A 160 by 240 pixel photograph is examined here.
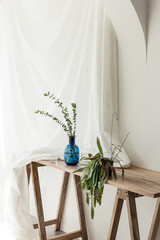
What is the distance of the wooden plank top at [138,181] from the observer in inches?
80.7

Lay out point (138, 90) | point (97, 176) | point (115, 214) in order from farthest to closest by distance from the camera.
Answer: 1. point (138, 90)
2. point (115, 214)
3. point (97, 176)

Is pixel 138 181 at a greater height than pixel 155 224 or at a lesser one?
greater

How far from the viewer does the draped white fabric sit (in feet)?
9.84

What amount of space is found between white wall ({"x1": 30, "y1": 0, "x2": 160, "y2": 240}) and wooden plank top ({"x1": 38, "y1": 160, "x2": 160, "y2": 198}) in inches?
7.0

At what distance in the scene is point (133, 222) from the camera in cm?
224

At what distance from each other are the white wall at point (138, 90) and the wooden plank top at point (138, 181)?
0.58ft

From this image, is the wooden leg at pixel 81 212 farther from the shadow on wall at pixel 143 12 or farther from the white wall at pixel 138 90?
the shadow on wall at pixel 143 12

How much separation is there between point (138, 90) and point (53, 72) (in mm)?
1055

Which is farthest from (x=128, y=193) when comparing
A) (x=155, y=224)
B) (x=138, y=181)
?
(x=155, y=224)

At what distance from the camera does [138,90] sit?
112 inches

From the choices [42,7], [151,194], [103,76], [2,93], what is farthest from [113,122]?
[2,93]

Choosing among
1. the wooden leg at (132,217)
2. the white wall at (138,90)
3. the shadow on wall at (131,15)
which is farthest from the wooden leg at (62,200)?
the shadow on wall at (131,15)

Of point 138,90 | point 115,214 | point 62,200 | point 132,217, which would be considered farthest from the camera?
point 62,200

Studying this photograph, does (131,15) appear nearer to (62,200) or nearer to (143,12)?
(143,12)
